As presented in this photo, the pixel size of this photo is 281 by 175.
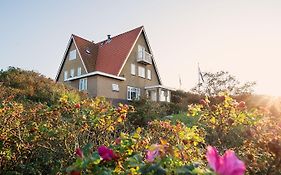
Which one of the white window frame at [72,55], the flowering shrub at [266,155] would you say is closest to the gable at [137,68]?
the white window frame at [72,55]

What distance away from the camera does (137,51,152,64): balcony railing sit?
29.7 meters

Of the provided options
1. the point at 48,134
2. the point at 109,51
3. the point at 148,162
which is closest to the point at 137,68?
the point at 109,51

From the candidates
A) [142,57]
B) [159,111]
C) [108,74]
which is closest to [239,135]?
[159,111]

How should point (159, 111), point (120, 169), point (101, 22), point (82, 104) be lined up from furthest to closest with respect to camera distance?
point (159, 111)
point (101, 22)
point (82, 104)
point (120, 169)

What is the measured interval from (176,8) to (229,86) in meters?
20.7

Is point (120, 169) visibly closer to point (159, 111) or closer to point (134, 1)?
point (134, 1)

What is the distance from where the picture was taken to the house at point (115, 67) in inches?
1035

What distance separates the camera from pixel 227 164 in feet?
4.02

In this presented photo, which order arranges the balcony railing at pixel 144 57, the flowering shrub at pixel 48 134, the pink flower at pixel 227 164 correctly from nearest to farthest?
the pink flower at pixel 227 164, the flowering shrub at pixel 48 134, the balcony railing at pixel 144 57

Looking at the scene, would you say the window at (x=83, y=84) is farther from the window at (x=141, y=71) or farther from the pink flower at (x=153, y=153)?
the pink flower at (x=153, y=153)

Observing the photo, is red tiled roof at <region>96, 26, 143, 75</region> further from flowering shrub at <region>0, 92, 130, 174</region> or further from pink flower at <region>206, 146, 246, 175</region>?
pink flower at <region>206, 146, 246, 175</region>

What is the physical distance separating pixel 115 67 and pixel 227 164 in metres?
26.5

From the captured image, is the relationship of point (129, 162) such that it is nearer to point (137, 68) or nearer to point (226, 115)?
point (226, 115)

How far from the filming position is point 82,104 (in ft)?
15.4
